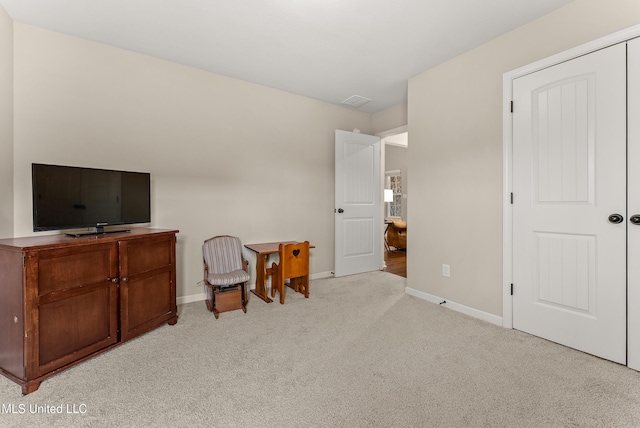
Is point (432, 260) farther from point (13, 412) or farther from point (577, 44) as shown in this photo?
point (13, 412)

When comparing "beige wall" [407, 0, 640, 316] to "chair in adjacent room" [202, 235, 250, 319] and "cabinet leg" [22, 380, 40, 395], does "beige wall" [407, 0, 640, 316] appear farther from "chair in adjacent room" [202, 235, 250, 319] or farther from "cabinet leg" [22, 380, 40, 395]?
"cabinet leg" [22, 380, 40, 395]

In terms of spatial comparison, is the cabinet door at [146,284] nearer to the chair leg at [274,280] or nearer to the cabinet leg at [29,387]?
the cabinet leg at [29,387]

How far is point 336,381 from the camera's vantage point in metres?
1.73

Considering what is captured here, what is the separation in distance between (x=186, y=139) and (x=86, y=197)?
1.21 meters

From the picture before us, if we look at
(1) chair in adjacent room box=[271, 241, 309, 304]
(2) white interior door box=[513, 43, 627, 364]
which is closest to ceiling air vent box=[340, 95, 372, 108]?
(2) white interior door box=[513, 43, 627, 364]

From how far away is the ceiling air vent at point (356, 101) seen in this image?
156 inches

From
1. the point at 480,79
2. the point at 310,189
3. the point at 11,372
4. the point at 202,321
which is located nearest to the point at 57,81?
the point at 11,372

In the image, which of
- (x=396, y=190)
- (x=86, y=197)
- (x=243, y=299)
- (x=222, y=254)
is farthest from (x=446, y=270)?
(x=396, y=190)

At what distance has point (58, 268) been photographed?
1747 mm

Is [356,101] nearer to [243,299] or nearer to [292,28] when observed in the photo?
[292,28]

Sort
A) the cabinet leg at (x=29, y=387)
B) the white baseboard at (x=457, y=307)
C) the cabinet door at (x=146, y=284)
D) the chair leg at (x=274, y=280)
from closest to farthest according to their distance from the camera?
1. the cabinet leg at (x=29, y=387)
2. the cabinet door at (x=146, y=284)
3. the white baseboard at (x=457, y=307)
4. the chair leg at (x=274, y=280)

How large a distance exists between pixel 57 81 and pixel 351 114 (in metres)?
3.44

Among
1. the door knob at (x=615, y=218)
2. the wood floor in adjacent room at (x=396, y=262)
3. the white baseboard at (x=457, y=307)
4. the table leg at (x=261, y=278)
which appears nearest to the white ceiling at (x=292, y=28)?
the door knob at (x=615, y=218)

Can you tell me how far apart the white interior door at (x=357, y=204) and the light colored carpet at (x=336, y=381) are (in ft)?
5.67
